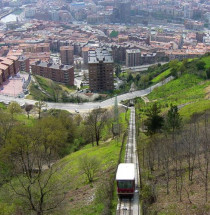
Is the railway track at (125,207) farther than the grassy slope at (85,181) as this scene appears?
No

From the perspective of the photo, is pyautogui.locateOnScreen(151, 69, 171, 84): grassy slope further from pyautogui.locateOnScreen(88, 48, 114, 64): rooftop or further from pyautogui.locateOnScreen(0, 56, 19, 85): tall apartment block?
pyautogui.locateOnScreen(0, 56, 19, 85): tall apartment block

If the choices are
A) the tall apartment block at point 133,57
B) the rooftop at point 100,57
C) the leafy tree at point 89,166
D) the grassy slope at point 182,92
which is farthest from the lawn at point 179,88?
the tall apartment block at point 133,57

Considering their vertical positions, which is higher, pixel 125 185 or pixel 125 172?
pixel 125 172

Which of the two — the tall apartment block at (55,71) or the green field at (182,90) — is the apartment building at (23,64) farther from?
the green field at (182,90)

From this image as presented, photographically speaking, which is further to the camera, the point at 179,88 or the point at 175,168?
the point at 179,88

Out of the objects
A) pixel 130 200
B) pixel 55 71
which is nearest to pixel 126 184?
pixel 130 200

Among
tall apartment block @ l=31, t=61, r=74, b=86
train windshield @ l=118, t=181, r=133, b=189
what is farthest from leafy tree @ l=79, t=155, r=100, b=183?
Result: tall apartment block @ l=31, t=61, r=74, b=86

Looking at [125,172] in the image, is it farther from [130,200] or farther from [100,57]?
[100,57]
